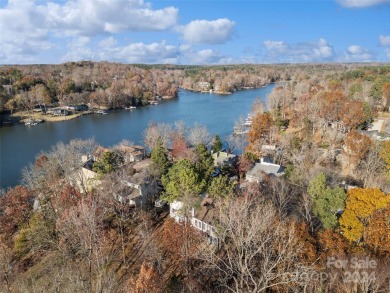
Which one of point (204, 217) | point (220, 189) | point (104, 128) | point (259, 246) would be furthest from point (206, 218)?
point (104, 128)

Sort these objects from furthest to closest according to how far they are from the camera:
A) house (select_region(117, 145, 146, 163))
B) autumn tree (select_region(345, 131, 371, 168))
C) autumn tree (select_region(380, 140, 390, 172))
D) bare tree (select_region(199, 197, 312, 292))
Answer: house (select_region(117, 145, 146, 163)) < autumn tree (select_region(345, 131, 371, 168)) < autumn tree (select_region(380, 140, 390, 172)) < bare tree (select_region(199, 197, 312, 292))

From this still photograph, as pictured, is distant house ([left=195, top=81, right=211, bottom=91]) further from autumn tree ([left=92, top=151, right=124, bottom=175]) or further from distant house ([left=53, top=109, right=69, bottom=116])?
autumn tree ([left=92, top=151, right=124, bottom=175])

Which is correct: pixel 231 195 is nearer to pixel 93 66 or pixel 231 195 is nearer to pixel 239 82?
pixel 239 82

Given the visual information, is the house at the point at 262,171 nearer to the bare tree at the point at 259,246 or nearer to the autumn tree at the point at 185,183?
the autumn tree at the point at 185,183

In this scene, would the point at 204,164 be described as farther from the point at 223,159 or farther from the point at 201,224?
the point at 223,159

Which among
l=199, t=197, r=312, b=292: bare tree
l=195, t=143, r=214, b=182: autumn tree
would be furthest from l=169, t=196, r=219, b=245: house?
l=199, t=197, r=312, b=292: bare tree

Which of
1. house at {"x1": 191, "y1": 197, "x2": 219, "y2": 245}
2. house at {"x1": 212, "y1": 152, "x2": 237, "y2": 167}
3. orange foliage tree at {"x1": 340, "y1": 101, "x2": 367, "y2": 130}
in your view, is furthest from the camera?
orange foliage tree at {"x1": 340, "y1": 101, "x2": 367, "y2": 130}

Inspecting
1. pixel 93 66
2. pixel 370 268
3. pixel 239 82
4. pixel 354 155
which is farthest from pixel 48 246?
pixel 93 66
